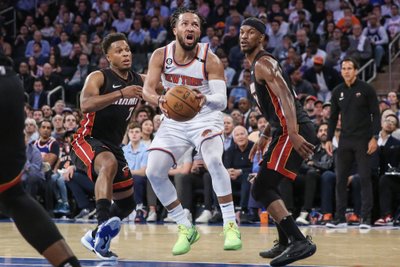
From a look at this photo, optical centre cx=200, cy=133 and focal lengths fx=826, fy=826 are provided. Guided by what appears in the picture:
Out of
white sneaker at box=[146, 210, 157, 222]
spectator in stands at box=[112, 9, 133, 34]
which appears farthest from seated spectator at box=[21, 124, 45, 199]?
spectator in stands at box=[112, 9, 133, 34]

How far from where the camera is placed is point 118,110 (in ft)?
25.3

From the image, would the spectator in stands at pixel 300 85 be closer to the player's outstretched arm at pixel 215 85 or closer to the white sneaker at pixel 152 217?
the white sneaker at pixel 152 217

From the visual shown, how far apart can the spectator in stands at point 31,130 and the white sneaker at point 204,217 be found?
3463 mm

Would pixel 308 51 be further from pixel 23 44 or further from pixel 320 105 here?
pixel 23 44

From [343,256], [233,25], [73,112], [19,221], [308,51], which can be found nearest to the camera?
[19,221]

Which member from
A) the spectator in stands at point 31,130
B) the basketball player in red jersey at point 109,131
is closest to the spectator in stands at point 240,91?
the spectator in stands at point 31,130

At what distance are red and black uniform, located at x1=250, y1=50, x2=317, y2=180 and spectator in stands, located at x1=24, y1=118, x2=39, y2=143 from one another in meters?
7.49

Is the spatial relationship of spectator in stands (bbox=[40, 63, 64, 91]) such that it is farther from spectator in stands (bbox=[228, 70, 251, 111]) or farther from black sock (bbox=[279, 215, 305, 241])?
black sock (bbox=[279, 215, 305, 241])

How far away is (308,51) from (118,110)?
28.6 feet

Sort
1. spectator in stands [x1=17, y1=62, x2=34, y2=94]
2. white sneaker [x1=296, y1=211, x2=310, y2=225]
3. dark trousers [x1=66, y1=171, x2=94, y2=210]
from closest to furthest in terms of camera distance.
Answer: white sneaker [x1=296, y1=211, x2=310, y2=225] < dark trousers [x1=66, y1=171, x2=94, y2=210] < spectator in stands [x1=17, y1=62, x2=34, y2=94]

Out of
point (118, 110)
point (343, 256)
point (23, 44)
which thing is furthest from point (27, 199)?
point (23, 44)

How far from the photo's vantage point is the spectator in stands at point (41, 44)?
782 inches

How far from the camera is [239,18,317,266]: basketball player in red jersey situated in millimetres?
6664

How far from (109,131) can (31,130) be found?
6.48m
